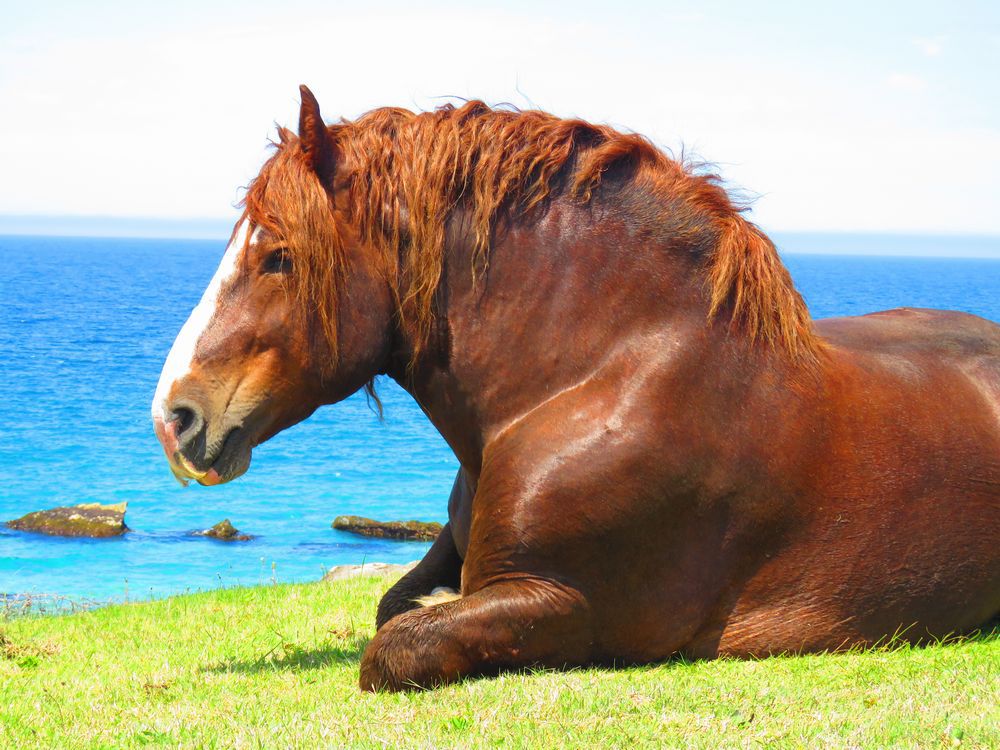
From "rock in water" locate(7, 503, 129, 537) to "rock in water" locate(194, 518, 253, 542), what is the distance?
1.76 meters

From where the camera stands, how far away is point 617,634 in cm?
444

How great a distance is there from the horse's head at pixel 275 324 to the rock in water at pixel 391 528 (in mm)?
18774

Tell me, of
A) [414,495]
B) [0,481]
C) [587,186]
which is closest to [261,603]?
[587,186]

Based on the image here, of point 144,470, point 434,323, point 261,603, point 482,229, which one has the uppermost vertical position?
point 482,229

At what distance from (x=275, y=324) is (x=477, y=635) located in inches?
57.1

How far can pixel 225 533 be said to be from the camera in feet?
80.0

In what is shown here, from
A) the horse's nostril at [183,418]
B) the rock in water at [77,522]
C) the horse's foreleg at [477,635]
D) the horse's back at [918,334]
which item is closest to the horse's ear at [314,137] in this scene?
the horse's nostril at [183,418]

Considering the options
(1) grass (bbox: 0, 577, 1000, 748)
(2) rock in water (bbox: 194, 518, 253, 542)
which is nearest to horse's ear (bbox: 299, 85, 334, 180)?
(1) grass (bbox: 0, 577, 1000, 748)

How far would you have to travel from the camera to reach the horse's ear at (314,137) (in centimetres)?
436

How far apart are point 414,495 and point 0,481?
38.2 feet

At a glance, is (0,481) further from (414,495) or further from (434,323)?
(434,323)

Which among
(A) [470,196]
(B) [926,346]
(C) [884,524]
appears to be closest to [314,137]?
(A) [470,196]

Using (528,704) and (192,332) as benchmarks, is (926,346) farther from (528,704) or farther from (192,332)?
(192,332)

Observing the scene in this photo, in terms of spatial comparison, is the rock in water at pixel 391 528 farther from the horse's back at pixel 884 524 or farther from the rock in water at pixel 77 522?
the horse's back at pixel 884 524
